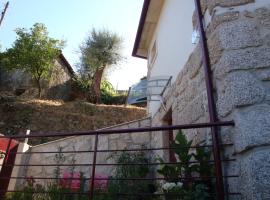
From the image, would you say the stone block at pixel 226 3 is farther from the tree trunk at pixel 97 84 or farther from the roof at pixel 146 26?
the tree trunk at pixel 97 84

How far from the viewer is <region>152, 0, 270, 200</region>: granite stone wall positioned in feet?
7.10

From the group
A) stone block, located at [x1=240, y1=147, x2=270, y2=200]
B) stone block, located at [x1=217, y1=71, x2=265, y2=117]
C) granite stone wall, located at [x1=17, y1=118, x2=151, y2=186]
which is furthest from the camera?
granite stone wall, located at [x1=17, y1=118, x2=151, y2=186]

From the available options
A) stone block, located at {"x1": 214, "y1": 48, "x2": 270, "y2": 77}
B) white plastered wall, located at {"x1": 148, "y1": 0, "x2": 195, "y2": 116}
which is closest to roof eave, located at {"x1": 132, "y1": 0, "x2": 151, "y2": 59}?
white plastered wall, located at {"x1": 148, "y1": 0, "x2": 195, "y2": 116}

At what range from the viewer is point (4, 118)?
1134 centimetres

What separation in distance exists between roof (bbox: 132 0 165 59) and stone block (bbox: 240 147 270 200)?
18.9ft

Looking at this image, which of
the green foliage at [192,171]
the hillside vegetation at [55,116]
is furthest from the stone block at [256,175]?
the hillside vegetation at [55,116]

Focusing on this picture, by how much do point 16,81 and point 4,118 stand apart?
5.83m

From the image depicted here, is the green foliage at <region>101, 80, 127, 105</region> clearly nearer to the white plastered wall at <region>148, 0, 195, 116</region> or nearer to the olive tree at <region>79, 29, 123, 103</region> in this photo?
the olive tree at <region>79, 29, 123, 103</region>

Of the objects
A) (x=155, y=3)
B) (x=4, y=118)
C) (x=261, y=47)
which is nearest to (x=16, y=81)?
(x=4, y=118)

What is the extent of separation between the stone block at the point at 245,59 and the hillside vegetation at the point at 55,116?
28.8 feet

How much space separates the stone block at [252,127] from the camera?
7.20 ft

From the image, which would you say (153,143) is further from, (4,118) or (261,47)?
(4,118)

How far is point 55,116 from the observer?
11.5 meters

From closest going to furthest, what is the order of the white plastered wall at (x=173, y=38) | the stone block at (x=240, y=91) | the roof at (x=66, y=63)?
the stone block at (x=240, y=91) < the white plastered wall at (x=173, y=38) < the roof at (x=66, y=63)
